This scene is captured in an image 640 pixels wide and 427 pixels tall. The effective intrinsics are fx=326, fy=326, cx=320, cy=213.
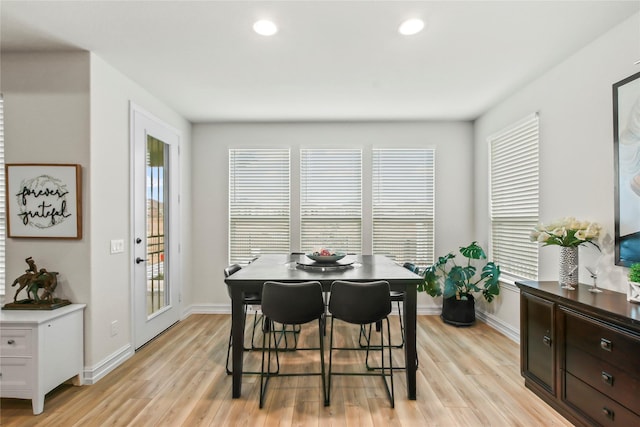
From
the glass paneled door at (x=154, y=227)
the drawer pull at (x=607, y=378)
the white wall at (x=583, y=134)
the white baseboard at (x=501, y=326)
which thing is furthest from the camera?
the white baseboard at (x=501, y=326)

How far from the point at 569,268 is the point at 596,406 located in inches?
38.8

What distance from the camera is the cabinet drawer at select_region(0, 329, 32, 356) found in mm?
2375

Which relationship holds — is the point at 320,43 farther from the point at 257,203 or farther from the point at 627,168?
the point at 257,203

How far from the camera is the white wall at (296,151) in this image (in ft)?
16.1

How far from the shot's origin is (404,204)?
4.95 m

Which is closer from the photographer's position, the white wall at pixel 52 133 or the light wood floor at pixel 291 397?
the light wood floor at pixel 291 397

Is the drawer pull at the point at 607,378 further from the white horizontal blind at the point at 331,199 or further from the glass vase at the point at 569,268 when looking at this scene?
the white horizontal blind at the point at 331,199

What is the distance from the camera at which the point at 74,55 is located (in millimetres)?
2848

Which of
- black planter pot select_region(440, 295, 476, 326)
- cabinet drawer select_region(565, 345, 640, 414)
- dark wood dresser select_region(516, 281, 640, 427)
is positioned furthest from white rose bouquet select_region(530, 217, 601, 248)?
black planter pot select_region(440, 295, 476, 326)

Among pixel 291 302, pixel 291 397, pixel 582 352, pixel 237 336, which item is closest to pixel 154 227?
pixel 237 336

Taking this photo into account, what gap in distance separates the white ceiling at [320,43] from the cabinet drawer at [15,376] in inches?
98.4

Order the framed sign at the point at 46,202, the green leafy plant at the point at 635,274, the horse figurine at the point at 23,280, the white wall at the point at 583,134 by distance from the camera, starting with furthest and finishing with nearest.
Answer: the framed sign at the point at 46,202, the horse figurine at the point at 23,280, the white wall at the point at 583,134, the green leafy plant at the point at 635,274

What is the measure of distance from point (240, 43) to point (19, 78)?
6.48 ft

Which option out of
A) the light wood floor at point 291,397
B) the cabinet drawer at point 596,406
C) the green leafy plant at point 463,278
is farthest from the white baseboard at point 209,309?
the cabinet drawer at point 596,406
